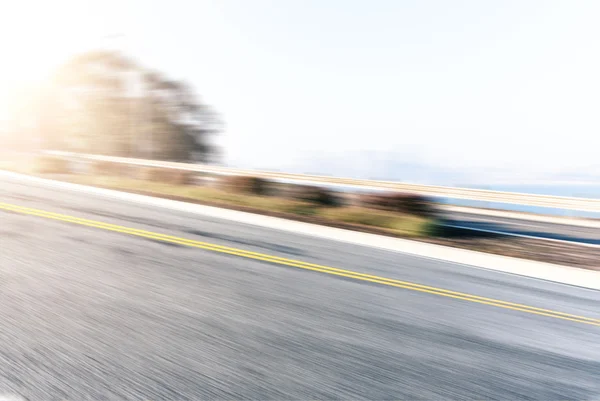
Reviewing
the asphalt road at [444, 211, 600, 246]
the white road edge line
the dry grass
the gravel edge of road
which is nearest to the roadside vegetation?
the dry grass

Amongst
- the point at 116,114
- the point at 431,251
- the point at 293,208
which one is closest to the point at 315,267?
the point at 431,251

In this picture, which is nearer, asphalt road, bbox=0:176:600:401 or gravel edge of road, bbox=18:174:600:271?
asphalt road, bbox=0:176:600:401

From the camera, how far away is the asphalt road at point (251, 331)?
348 cm

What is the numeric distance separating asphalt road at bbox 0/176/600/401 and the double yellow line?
20 cm

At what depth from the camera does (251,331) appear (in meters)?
4.41

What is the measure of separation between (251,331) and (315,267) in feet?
9.74

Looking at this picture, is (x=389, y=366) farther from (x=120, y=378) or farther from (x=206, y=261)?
(x=206, y=261)

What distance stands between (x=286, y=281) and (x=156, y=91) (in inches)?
1384

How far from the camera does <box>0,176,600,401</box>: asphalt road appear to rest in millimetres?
3479

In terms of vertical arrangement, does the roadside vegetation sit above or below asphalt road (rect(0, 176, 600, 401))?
above

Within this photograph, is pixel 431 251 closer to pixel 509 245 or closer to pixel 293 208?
pixel 509 245

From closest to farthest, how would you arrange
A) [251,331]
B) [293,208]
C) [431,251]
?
[251,331], [431,251], [293,208]

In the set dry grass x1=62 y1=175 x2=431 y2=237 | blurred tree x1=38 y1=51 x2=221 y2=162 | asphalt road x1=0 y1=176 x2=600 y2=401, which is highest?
blurred tree x1=38 y1=51 x2=221 y2=162

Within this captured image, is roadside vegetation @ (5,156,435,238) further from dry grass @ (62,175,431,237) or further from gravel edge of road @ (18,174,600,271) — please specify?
gravel edge of road @ (18,174,600,271)
